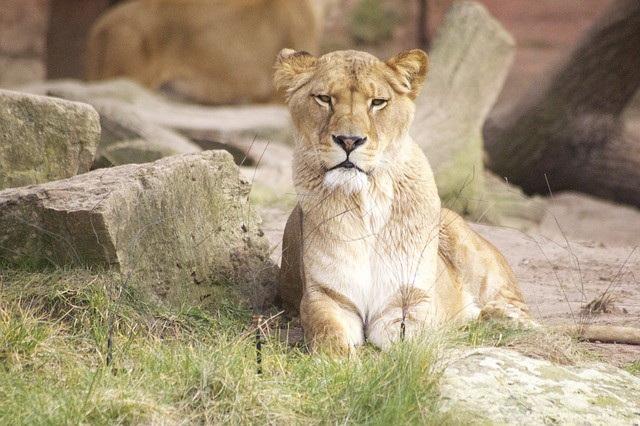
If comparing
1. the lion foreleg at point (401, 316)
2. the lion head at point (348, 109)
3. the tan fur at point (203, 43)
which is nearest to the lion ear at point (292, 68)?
the lion head at point (348, 109)

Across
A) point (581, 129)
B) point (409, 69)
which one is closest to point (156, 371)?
point (409, 69)

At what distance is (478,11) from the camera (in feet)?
31.1

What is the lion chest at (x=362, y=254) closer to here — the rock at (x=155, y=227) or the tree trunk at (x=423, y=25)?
the rock at (x=155, y=227)

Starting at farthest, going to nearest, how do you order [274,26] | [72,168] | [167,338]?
[274,26] → [72,168] → [167,338]

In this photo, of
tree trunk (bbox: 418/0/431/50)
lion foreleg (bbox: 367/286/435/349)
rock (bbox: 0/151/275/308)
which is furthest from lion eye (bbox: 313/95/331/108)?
tree trunk (bbox: 418/0/431/50)

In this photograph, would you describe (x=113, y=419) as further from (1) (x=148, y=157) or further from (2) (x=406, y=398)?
(1) (x=148, y=157)

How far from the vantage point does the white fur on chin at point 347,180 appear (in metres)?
4.56

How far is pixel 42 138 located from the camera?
5.73 metres

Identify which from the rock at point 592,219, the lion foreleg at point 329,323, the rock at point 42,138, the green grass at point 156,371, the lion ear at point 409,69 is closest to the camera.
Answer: the green grass at point 156,371

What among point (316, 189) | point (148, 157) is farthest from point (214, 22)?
point (316, 189)

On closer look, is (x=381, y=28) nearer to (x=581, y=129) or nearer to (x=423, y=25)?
(x=423, y=25)

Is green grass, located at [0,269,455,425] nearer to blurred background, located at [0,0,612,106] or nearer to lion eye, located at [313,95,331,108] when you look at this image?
lion eye, located at [313,95,331,108]

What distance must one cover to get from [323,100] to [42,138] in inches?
71.3

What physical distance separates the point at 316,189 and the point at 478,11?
519 cm
